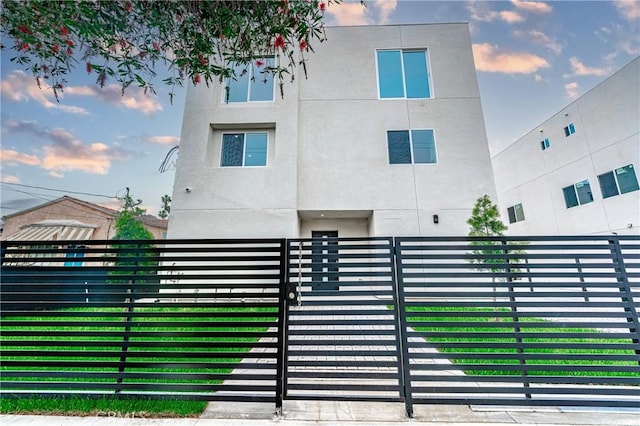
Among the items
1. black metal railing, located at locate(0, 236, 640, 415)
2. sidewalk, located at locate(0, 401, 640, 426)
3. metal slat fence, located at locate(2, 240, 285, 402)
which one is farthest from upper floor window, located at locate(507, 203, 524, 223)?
metal slat fence, located at locate(2, 240, 285, 402)

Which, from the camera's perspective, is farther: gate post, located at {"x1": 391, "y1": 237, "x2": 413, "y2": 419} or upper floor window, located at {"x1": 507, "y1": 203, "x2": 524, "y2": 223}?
upper floor window, located at {"x1": 507, "y1": 203, "x2": 524, "y2": 223}

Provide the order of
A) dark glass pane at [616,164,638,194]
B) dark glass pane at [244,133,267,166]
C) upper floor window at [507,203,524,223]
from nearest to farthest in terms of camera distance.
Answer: dark glass pane at [244,133,267,166] < dark glass pane at [616,164,638,194] < upper floor window at [507,203,524,223]

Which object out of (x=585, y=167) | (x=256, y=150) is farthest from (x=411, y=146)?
(x=585, y=167)

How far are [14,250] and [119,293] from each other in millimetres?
1381

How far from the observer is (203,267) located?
107 inches

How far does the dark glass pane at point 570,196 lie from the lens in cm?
1260

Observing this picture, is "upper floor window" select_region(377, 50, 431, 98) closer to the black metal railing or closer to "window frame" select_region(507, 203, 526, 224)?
the black metal railing

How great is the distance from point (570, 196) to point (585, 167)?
1.54 metres

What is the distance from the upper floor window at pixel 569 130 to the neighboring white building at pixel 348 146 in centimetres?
752

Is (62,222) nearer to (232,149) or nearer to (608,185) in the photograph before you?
(232,149)

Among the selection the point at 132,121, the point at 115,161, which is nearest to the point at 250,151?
the point at 132,121

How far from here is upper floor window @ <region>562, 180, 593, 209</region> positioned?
11.9 metres

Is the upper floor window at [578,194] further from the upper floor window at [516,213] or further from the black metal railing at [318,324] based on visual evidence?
the black metal railing at [318,324]

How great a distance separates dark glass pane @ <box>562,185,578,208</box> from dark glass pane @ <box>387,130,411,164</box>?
1003 cm
